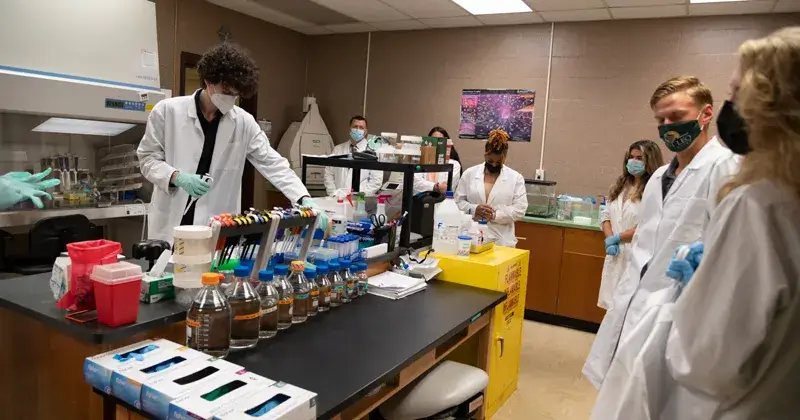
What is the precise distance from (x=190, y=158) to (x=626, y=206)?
9.07ft

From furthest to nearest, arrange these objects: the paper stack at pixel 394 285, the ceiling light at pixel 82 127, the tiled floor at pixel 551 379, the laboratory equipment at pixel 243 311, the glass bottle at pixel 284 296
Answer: the ceiling light at pixel 82 127 → the tiled floor at pixel 551 379 → the paper stack at pixel 394 285 → the glass bottle at pixel 284 296 → the laboratory equipment at pixel 243 311

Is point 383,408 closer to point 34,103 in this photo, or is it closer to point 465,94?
point 34,103

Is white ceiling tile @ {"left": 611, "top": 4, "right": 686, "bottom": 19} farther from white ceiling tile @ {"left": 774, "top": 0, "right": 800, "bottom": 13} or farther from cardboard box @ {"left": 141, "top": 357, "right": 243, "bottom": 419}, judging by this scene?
cardboard box @ {"left": 141, "top": 357, "right": 243, "bottom": 419}

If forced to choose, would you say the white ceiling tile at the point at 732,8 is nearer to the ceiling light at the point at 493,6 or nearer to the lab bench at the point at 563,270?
the ceiling light at the point at 493,6

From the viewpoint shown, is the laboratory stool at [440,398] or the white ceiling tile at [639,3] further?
the white ceiling tile at [639,3]

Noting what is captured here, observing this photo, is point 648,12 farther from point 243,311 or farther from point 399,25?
point 243,311

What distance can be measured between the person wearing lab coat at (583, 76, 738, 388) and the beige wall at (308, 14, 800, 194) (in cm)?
253

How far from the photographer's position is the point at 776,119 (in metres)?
0.99

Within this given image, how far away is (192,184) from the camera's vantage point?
2326 mm

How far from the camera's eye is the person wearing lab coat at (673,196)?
189 centimetres

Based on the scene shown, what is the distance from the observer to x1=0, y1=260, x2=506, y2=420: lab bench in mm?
1344

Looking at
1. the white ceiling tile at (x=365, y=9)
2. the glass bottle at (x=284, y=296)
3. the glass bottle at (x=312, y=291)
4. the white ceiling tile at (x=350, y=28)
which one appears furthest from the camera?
the white ceiling tile at (x=350, y=28)

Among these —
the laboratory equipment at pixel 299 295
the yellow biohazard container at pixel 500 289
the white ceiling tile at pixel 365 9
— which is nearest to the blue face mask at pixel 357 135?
the white ceiling tile at pixel 365 9

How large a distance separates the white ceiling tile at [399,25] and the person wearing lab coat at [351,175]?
1.13 meters
